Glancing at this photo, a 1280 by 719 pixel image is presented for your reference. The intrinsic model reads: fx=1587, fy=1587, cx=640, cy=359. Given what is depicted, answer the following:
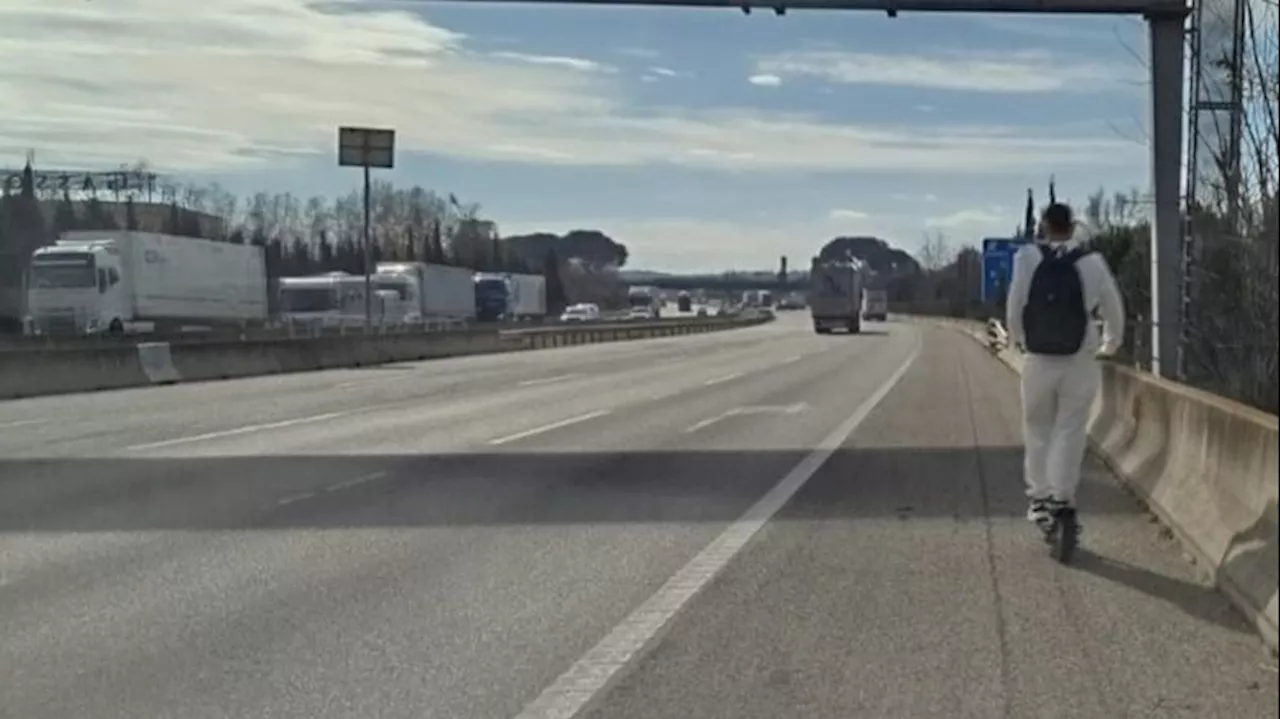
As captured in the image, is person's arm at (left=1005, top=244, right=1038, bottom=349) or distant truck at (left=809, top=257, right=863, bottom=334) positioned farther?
distant truck at (left=809, top=257, right=863, bottom=334)

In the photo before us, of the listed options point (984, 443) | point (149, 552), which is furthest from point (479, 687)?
point (984, 443)

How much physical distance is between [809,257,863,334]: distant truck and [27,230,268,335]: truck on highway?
29.9m

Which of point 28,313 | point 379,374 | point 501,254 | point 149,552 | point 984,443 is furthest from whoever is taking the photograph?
point 501,254

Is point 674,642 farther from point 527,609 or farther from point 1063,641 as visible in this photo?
point 1063,641

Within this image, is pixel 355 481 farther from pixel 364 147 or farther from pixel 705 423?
pixel 364 147

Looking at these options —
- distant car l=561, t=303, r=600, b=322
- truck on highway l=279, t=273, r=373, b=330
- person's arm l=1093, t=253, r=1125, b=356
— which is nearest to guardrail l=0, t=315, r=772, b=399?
truck on highway l=279, t=273, r=373, b=330

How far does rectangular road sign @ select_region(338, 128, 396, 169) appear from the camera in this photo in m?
53.4

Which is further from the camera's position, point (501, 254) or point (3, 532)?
point (501, 254)

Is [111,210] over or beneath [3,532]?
over

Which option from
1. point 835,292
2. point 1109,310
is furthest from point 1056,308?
point 835,292

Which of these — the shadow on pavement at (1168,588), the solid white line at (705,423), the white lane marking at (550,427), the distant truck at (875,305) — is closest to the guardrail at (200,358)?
the white lane marking at (550,427)

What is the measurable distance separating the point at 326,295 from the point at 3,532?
62886 mm

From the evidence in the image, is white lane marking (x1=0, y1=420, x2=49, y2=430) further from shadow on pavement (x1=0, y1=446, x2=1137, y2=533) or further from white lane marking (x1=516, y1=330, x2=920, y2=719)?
white lane marking (x1=516, y1=330, x2=920, y2=719)

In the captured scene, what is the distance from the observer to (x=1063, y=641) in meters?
7.74
